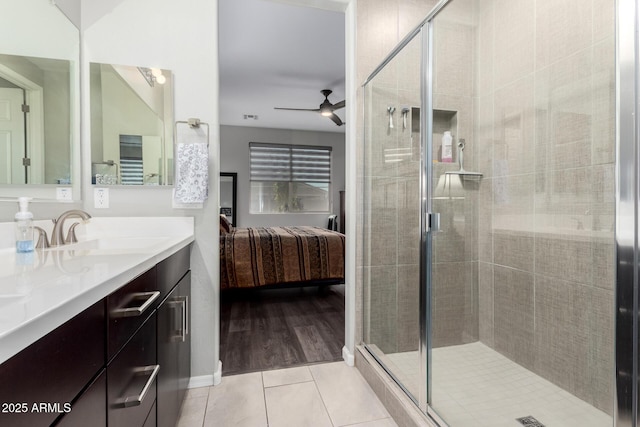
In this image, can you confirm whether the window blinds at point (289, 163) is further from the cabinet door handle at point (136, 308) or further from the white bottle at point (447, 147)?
the cabinet door handle at point (136, 308)

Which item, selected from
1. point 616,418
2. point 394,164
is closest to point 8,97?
point 394,164

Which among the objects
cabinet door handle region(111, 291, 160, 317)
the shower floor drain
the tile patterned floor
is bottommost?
the tile patterned floor

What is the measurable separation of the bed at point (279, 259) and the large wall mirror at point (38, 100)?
71.7 inches

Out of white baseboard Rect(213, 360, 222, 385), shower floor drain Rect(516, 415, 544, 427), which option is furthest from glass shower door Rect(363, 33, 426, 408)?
white baseboard Rect(213, 360, 222, 385)

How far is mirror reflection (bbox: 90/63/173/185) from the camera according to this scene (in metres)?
1.73

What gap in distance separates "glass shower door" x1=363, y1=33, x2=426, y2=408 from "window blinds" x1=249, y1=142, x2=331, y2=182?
4.55 m

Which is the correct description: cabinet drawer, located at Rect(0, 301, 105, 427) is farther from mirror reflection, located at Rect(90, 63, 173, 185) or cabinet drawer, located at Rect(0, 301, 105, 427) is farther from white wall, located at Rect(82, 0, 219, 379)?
mirror reflection, located at Rect(90, 63, 173, 185)

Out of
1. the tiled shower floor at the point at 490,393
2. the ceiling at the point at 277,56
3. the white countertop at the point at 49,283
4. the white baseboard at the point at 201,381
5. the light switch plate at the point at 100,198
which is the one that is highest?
the ceiling at the point at 277,56

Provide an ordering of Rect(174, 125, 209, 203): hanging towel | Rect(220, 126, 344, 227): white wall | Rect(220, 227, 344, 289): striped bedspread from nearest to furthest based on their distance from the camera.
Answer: Rect(174, 125, 209, 203): hanging towel
Rect(220, 227, 344, 289): striped bedspread
Rect(220, 126, 344, 227): white wall

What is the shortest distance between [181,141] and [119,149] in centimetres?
34

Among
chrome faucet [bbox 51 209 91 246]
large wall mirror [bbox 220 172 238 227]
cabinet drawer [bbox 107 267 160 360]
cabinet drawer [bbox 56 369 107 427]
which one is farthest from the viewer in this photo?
large wall mirror [bbox 220 172 238 227]

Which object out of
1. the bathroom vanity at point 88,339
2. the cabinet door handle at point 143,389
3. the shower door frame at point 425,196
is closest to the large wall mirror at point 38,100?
the bathroom vanity at point 88,339

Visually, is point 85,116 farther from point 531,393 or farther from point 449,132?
point 531,393

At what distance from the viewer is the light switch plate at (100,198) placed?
1720 mm
